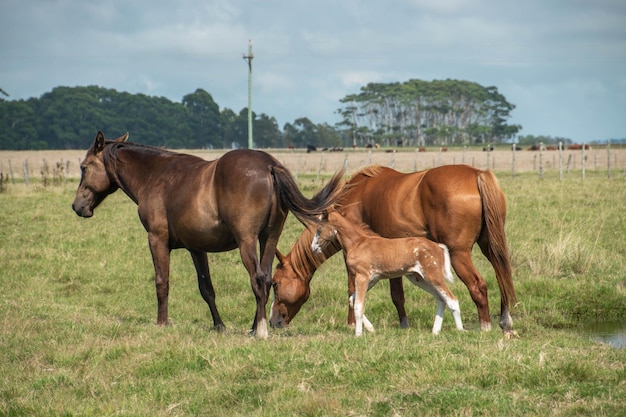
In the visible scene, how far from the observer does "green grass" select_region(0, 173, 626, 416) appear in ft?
19.5

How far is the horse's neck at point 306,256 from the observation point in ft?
33.0

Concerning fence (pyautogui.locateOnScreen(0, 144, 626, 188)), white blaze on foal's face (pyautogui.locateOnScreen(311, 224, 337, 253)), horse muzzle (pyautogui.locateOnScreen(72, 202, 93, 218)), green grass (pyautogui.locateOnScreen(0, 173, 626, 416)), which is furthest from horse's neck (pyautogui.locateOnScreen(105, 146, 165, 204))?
fence (pyautogui.locateOnScreen(0, 144, 626, 188))

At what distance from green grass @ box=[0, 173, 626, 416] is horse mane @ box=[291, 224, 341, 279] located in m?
0.78

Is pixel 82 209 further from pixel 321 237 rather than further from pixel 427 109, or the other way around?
pixel 427 109

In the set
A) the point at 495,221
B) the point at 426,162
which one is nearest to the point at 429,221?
the point at 495,221

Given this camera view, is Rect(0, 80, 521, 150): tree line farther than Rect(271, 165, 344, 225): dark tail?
Yes

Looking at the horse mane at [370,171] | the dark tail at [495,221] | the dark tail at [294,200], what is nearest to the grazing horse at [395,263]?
the dark tail at [294,200]

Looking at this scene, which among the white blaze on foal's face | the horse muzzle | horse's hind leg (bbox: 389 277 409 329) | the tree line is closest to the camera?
the white blaze on foal's face

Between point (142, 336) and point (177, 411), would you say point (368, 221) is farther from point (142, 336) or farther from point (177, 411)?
point (177, 411)

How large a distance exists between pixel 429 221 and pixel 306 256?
1733 mm

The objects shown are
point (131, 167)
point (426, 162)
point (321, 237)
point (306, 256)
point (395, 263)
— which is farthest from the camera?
point (426, 162)

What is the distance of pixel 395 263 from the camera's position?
8.66m

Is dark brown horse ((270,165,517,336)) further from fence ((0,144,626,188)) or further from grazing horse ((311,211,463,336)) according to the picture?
fence ((0,144,626,188))

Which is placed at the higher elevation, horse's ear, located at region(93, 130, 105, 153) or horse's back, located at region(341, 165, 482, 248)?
horse's ear, located at region(93, 130, 105, 153)
